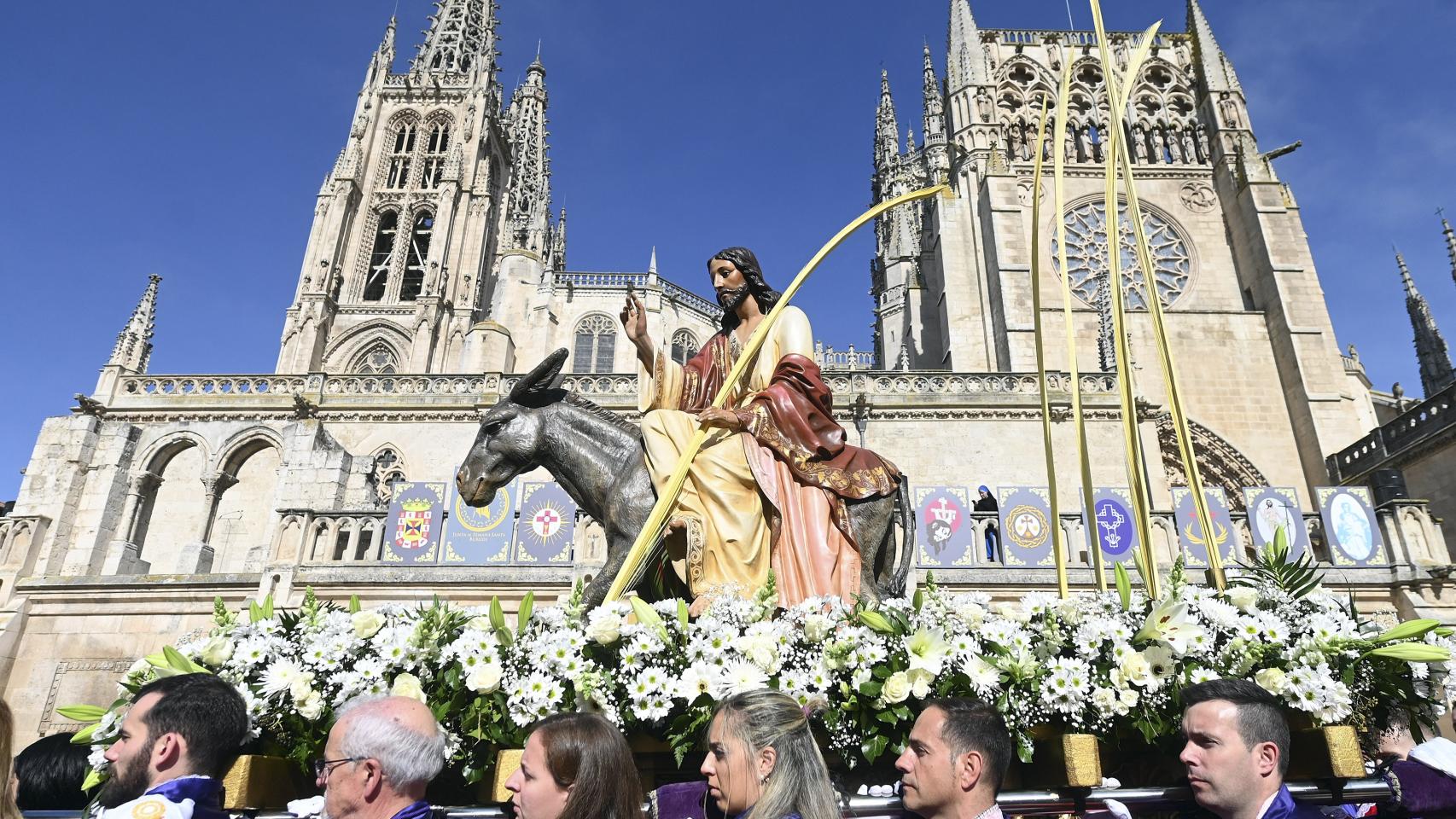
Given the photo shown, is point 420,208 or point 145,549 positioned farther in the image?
point 420,208

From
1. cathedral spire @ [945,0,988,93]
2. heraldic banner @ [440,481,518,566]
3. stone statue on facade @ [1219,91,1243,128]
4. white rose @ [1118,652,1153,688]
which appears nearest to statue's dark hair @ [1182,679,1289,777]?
white rose @ [1118,652,1153,688]

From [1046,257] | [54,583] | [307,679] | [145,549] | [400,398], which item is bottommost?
[307,679]

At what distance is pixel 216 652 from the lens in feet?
10.1

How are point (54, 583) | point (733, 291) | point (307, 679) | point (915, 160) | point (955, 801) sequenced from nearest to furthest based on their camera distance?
1. point (955, 801)
2. point (307, 679)
3. point (733, 291)
4. point (54, 583)
5. point (915, 160)

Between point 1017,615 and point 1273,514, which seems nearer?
point 1017,615

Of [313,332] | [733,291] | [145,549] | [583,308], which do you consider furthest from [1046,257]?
[313,332]

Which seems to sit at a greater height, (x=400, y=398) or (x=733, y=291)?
(x=400, y=398)

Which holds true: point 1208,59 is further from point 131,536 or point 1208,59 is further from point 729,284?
point 131,536

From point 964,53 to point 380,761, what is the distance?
35.9 meters

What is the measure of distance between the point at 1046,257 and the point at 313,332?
35.7 meters

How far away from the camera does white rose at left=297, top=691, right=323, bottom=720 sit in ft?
9.46

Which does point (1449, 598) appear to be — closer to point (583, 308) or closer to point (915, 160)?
point (583, 308)

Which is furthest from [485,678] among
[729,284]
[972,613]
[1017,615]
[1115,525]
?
[1115,525]

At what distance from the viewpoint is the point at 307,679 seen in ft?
9.66
